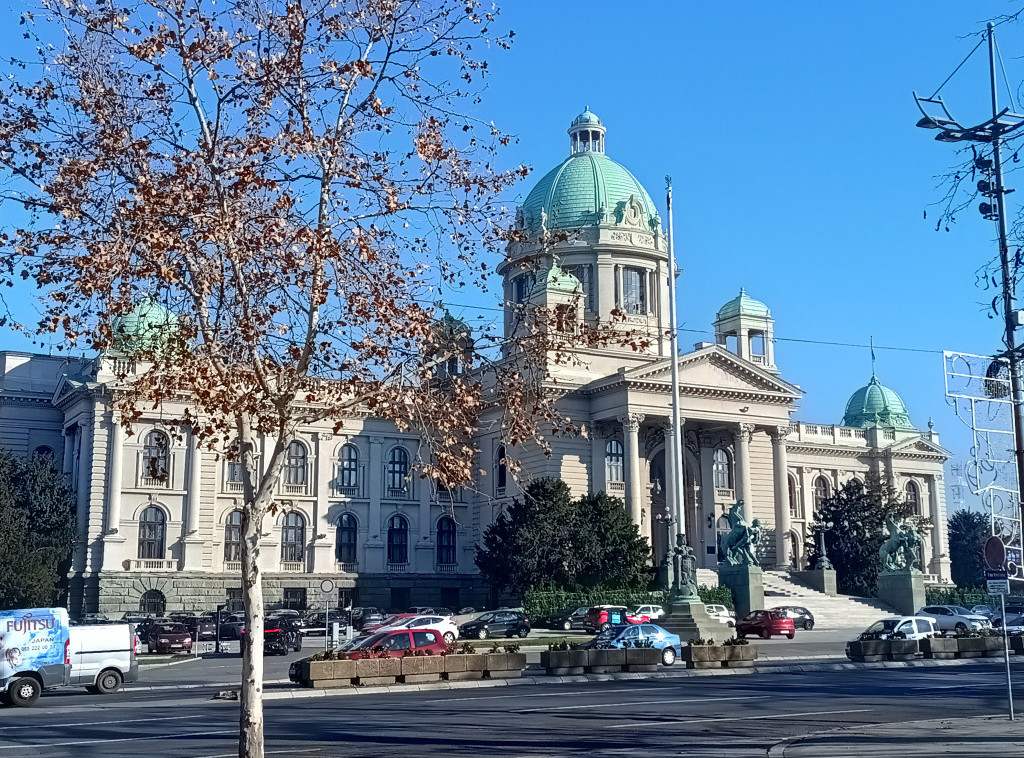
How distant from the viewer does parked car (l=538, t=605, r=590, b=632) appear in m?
55.2

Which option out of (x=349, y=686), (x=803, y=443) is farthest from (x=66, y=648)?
(x=803, y=443)

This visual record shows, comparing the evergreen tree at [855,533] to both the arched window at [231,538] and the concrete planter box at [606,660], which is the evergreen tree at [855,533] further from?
the concrete planter box at [606,660]

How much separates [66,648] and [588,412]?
1795 inches

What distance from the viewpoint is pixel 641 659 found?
32938 millimetres

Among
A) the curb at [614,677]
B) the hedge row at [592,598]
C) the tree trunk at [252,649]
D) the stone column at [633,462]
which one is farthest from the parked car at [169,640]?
the tree trunk at [252,649]

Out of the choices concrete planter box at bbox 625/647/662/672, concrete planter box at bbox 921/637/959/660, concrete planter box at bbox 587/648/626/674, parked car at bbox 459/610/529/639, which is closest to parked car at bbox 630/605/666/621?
parked car at bbox 459/610/529/639

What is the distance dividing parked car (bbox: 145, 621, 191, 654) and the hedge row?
53.9 ft

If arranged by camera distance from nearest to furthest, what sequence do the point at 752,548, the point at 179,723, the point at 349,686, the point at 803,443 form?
the point at 179,723 < the point at 349,686 < the point at 752,548 < the point at 803,443

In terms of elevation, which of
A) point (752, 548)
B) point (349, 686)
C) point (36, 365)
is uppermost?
point (36, 365)

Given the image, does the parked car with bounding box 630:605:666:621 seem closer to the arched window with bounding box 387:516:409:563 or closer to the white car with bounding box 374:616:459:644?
the white car with bounding box 374:616:459:644

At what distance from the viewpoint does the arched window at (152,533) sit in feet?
214

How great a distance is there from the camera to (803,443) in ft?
294

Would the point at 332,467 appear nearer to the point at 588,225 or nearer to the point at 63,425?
the point at 63,425

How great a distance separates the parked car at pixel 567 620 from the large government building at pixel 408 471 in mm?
8732
